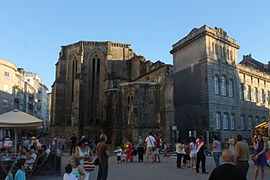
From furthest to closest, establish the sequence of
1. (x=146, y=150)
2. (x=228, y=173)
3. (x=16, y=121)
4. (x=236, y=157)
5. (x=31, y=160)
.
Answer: (x=146, y=150)
(x=16, y=121)
(x=31, y=160)
(x=236, y=157)
(x=228, y=173)

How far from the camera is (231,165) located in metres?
3.34

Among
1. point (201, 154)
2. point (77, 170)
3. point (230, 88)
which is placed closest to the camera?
point (77, 170)

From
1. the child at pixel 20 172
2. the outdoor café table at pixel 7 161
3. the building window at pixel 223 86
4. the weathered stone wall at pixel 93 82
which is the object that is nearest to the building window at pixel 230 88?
the building window at pixel 223 86

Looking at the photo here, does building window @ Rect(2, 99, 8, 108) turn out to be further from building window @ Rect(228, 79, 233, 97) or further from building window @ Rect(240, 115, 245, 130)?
building window @ Rect(240, 115, 245, 130)

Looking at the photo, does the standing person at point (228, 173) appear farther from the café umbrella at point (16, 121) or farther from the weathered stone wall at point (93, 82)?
the weathered stone wall at point (93, 82)

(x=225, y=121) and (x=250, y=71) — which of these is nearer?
(x=225, y=121)

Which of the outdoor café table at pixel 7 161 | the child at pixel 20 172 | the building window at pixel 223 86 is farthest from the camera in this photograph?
the building window at pixel 223 86

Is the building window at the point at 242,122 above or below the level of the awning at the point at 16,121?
below

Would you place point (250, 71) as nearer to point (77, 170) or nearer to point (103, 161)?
point (103, 161)

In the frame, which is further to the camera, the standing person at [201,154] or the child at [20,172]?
the standing person at [201,154]

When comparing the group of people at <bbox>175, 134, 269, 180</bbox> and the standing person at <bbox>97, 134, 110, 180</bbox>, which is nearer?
the group of people at <bbox>175, 134, 269, 180</bbox>

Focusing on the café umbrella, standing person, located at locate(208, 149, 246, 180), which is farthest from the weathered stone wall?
standing person, located at locate(208, 149, 246, 180)

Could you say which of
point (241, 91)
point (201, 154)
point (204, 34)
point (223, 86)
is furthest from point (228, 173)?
point (241, 91)

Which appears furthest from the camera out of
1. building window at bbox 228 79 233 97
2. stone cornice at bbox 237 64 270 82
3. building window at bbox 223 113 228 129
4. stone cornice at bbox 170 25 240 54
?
stone cornice at bbox 237 64 270 82
